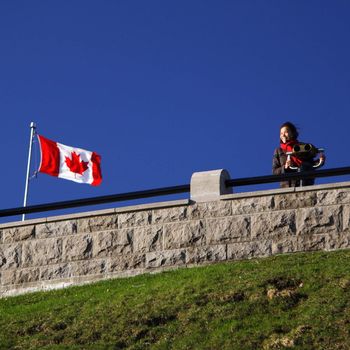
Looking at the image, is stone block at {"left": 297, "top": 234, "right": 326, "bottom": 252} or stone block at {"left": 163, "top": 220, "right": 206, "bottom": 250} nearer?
stone block at {"left": 297, "top": 234, "right": 326, "bottom": 252}

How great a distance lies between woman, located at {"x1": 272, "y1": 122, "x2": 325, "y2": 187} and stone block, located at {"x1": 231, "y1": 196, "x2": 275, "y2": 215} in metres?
0.57

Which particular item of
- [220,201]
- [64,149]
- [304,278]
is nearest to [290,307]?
[304,278]

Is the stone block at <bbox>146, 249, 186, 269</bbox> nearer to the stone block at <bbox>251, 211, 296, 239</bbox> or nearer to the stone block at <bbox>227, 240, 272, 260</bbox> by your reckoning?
the stone block at <bbox>227, 240, 272, 260</bbox>

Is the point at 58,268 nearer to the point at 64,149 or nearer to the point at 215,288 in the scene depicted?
the point at 215,288

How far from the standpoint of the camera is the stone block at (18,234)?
17234 millimetres

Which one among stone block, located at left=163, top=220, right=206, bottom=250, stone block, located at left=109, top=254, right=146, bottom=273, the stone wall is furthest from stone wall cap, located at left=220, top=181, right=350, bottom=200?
stone block, located at left=109, top=254, right=146, bottom=273

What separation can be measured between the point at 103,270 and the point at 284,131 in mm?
3472

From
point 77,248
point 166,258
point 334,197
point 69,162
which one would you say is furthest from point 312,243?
point 69,162

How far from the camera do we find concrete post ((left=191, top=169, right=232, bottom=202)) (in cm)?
1639

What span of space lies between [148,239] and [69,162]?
10458 millimetres

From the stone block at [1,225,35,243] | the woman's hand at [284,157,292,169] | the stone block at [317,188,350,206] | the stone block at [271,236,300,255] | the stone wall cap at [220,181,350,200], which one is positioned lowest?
the stone block at [271,236,300,255]

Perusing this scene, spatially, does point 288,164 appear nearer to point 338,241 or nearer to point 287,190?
point 287,190

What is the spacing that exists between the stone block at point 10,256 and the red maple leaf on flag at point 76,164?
30.4 ft

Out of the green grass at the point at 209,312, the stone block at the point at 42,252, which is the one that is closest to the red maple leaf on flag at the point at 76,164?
the stone block at the point at 42,252
